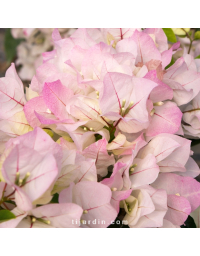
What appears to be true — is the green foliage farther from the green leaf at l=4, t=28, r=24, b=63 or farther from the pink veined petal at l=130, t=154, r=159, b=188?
the green leaf at l=4, t=28, r=24, b=63

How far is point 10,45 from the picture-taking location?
2.15 ft

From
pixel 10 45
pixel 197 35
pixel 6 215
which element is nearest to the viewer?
pixel 6 215

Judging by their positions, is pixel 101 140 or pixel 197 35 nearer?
pixel 101 140

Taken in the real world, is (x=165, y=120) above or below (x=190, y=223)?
above

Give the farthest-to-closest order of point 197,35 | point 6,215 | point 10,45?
point 10,45 < point 197,35 < point 6,215

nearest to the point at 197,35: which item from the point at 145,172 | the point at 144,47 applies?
the point at 144,47

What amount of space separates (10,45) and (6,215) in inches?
20.9

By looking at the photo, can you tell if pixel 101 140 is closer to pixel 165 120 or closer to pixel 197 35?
pixel 165 120

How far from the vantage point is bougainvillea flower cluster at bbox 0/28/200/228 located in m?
0.21

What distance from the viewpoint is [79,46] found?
29cm

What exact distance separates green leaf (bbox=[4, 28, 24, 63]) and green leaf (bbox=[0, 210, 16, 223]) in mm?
483

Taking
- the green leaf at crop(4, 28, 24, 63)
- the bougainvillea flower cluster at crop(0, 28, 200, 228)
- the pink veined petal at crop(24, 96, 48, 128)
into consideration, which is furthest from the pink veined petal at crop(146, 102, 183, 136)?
the green leaf at crop(4, 28, 24, 63)
